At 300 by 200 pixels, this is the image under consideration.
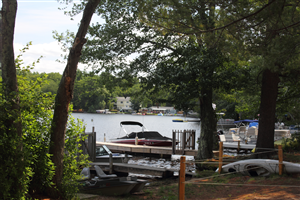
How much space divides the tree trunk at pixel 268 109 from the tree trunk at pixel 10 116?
32.0 ft

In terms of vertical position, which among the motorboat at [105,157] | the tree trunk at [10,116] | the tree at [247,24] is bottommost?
the motorboat at [105,157]

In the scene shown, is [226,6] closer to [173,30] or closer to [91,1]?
[173,30]

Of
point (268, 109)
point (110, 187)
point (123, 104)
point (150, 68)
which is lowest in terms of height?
point (110, 187)

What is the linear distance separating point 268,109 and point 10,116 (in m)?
10.1

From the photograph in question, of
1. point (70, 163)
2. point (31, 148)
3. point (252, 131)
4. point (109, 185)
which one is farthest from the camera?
point (252, 131)

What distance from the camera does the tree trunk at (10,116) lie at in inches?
199

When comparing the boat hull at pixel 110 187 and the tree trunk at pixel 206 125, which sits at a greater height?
the tree trunk at pixel 206 125

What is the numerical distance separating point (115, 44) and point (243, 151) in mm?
15617

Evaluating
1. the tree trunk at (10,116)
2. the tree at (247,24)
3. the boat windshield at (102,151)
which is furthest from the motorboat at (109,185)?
the boat windshield at (102,151)

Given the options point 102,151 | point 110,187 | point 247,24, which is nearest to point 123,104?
point 102,151

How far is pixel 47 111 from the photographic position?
6.18 metres

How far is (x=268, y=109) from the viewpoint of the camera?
11742mm

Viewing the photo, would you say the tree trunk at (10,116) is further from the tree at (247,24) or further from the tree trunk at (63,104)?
the tree at (247,24)

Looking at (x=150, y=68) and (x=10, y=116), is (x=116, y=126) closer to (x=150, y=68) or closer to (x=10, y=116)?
(x=150, y=68)
